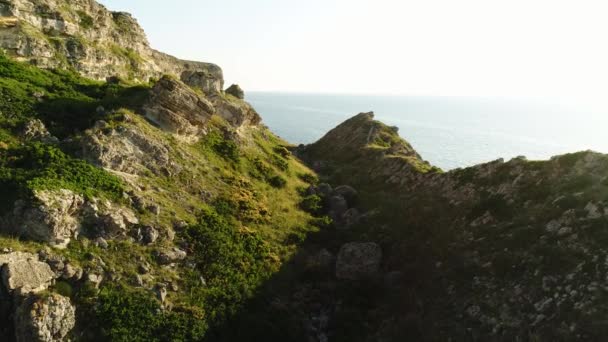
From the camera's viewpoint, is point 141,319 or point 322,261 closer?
point 141,319

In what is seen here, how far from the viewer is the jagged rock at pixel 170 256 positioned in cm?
2917

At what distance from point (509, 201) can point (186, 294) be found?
28748mm

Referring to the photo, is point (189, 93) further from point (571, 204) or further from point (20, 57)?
point (571, 204)

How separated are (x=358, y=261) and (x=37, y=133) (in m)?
30.2

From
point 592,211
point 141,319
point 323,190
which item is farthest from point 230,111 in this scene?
point 592,211

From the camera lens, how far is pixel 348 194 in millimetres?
51625

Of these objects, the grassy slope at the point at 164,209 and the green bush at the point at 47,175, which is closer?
the grassy slope at the point at 164,209

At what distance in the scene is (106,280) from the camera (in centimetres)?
2591

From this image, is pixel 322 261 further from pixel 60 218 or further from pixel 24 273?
pixel 24 273

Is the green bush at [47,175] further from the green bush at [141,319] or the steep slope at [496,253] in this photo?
the steep slope at [496,253]

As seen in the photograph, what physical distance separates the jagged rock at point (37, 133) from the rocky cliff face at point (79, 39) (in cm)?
1567

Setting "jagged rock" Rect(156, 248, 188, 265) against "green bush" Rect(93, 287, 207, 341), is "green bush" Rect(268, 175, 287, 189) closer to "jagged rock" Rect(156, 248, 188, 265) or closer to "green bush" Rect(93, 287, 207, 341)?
"jagged rock" Rect(156, 248, 188, 265)

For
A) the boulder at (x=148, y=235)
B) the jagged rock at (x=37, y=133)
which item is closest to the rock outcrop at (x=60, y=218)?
the boulder at (x=148, y=235)

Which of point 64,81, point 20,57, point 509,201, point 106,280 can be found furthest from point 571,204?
point 20,57
